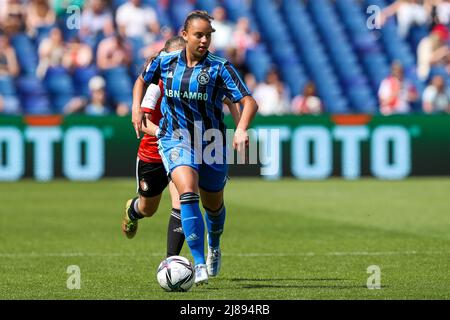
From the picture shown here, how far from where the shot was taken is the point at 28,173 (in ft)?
66.3

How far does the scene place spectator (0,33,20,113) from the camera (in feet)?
69.2

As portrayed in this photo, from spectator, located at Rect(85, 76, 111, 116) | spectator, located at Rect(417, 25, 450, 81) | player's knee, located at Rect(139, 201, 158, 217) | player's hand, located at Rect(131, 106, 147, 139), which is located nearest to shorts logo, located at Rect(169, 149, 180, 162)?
player's hand, located at Rect(131, 106, 147, 139)

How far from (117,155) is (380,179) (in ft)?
15.7

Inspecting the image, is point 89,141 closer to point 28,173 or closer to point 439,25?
point 28,173

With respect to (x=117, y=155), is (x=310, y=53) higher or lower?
higher

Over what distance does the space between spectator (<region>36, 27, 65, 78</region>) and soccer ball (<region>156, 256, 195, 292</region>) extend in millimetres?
13336

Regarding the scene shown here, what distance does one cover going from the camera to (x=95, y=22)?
72.7ft

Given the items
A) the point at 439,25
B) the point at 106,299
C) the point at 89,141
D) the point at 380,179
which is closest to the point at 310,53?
the point at 439,25

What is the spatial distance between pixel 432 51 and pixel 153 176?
15343 mm

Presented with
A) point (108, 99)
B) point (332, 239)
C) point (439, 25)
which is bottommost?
point (332, 239)

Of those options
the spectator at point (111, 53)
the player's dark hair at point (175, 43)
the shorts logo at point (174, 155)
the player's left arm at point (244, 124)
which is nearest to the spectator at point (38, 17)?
the spectator at point (111, 53)

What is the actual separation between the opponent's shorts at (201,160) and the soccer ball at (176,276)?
0.80 meters
